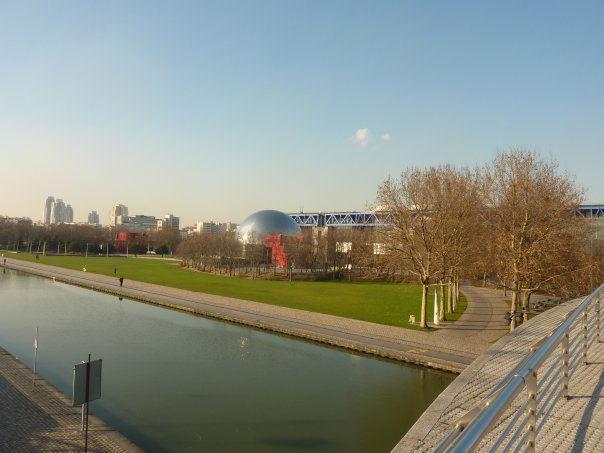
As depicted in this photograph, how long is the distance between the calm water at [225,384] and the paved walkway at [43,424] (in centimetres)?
113

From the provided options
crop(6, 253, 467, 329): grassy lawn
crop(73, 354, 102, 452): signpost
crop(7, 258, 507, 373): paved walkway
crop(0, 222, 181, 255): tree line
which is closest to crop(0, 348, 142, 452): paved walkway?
crop(73, 354, 102, 452): signpost

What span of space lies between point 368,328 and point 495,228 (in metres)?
10.7

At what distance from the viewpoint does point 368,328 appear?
30.1 meters

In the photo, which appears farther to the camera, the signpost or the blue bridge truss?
the blue bridge truss

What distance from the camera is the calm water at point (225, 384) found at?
48.6ft

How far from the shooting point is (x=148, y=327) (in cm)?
3136

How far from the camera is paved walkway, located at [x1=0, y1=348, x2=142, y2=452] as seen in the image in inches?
491

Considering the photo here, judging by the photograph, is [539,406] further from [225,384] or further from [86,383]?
[225,384]

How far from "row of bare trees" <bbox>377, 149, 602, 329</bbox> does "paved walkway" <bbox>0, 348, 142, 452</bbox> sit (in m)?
22.4

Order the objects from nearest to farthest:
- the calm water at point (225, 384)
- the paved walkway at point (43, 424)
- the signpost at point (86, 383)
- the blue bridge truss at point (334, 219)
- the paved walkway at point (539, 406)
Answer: the paved walkway at point (539, 406) < the signpost at point (86, 383) < the paved walkway at point (43, 424) < the calm water at point (225, 384) < the blue bridge truss at point (334, 219)

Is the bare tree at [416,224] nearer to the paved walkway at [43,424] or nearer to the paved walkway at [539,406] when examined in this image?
the paved walkway at [539,406]

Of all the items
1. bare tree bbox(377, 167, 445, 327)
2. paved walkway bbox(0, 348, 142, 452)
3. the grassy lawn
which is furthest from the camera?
the grassy lawn

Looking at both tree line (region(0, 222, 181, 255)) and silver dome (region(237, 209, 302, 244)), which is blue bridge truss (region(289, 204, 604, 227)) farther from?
tree line (region(0, 222, 181, 255))

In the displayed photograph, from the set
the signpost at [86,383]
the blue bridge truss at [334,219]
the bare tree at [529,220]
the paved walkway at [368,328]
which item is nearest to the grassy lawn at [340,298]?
the paved walkway at [368,328]
